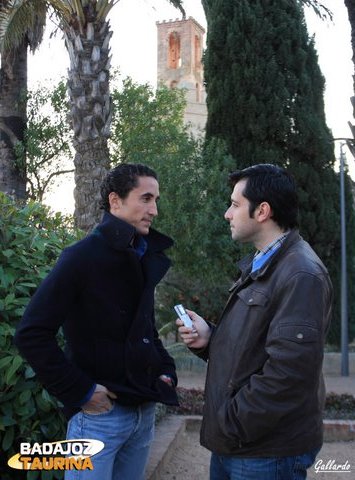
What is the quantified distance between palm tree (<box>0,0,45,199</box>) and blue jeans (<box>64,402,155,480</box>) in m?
11.5

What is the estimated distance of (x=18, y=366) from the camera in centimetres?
295

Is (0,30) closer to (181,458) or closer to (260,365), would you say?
(181,458)

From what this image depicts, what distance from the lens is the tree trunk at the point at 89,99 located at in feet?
28.1

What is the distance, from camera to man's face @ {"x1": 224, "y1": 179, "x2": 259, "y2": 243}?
2264 mm

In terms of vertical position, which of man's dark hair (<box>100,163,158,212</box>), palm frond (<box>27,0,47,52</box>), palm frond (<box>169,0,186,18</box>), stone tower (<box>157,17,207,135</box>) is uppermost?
stone tower (<box>157,17,207,135</box>)

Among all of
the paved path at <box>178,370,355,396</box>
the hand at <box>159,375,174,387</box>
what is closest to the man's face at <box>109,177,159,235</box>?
the hand at <box>159,375,174,387</box>

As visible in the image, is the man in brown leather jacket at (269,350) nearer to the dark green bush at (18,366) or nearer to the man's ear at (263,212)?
the man's ear at (263,212)

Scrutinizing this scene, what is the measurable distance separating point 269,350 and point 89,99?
7.31 metres

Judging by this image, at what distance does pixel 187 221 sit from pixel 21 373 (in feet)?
29.3

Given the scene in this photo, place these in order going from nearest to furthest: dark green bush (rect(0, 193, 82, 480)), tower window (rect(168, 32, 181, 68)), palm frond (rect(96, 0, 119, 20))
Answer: dark green bush (rect(0, 193, 82, 480)), palm frond (rect(96, 0, 119, 20)), tower window (rect(168, 32, 181, 68))

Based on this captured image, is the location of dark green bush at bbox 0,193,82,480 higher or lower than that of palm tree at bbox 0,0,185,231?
lower

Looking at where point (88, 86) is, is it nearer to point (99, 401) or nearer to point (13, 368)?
point (13, 368)

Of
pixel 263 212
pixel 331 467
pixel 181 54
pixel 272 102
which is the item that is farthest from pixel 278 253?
pixel 181 54

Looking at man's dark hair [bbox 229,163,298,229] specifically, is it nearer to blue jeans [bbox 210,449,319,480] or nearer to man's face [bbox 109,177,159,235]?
man's face [bbox 109,177,159,235]
